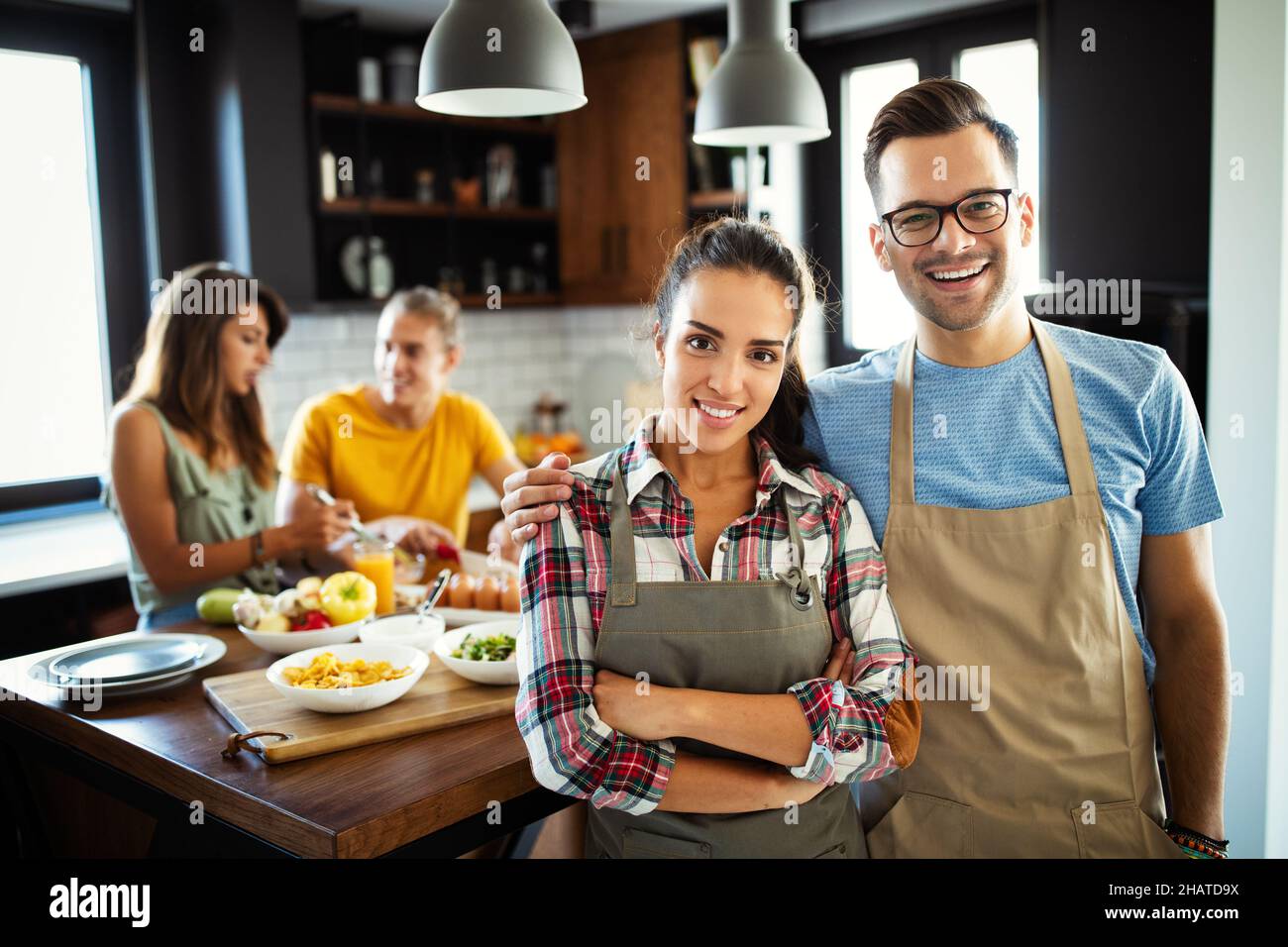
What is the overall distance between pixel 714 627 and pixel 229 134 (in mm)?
3069

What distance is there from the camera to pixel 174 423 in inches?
102

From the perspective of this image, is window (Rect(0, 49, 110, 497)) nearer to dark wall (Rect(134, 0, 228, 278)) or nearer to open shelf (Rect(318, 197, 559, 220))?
dark wall (Rect(134, 0, 228, 278))

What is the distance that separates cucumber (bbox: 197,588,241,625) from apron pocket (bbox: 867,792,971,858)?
1.39 m

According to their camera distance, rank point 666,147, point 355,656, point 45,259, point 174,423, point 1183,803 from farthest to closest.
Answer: point 666,147, point 45,259, point 174,423, point 355,656, point 1183,803

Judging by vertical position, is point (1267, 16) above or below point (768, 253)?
above

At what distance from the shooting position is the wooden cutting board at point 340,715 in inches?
63.7

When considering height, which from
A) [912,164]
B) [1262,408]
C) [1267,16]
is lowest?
[1262,408]

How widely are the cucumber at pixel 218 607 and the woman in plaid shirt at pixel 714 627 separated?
3.35ft

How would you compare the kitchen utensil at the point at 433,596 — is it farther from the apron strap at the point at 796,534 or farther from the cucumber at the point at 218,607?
the apron strap at the point at 796,534

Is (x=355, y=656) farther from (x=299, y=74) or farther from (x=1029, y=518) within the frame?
(x=299, y=74)

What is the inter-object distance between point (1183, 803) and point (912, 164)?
1.08m

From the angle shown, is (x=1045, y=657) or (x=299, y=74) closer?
(x=1045, y=657)

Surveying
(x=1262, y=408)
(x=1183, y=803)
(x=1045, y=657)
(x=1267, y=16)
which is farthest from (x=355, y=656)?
(x=1267, y=16)
